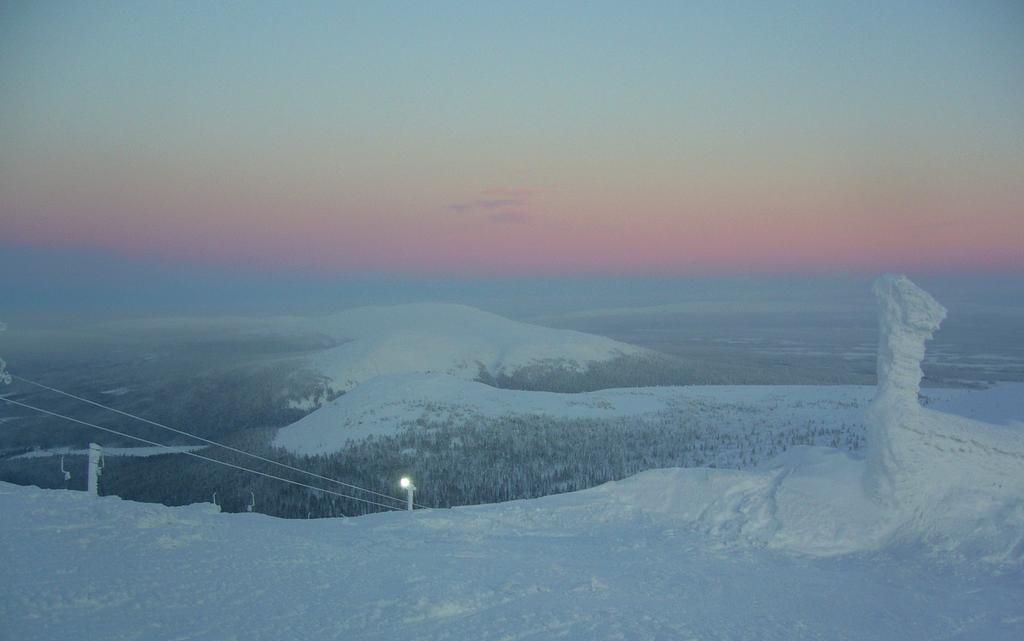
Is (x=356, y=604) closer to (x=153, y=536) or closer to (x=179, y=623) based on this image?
(x=179, y=623)

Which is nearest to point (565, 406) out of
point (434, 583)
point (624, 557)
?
point (624, 557)

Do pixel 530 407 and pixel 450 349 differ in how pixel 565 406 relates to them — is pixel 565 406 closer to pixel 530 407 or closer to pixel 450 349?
pixel 530 407

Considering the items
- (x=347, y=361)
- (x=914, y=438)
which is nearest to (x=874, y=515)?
(x=914, y=438)

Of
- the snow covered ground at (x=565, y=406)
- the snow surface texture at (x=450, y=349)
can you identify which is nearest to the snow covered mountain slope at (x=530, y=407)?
the snow covered ground at (x=565, y=406)

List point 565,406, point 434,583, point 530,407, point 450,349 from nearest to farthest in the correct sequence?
1. point 434,583
2. point 530,407
3. point 565,406
4. point 450,349

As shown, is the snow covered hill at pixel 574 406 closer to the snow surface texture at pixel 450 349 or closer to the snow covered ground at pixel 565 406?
the snow covered ground at pixel 565 406

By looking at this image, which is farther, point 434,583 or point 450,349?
point 450,349
